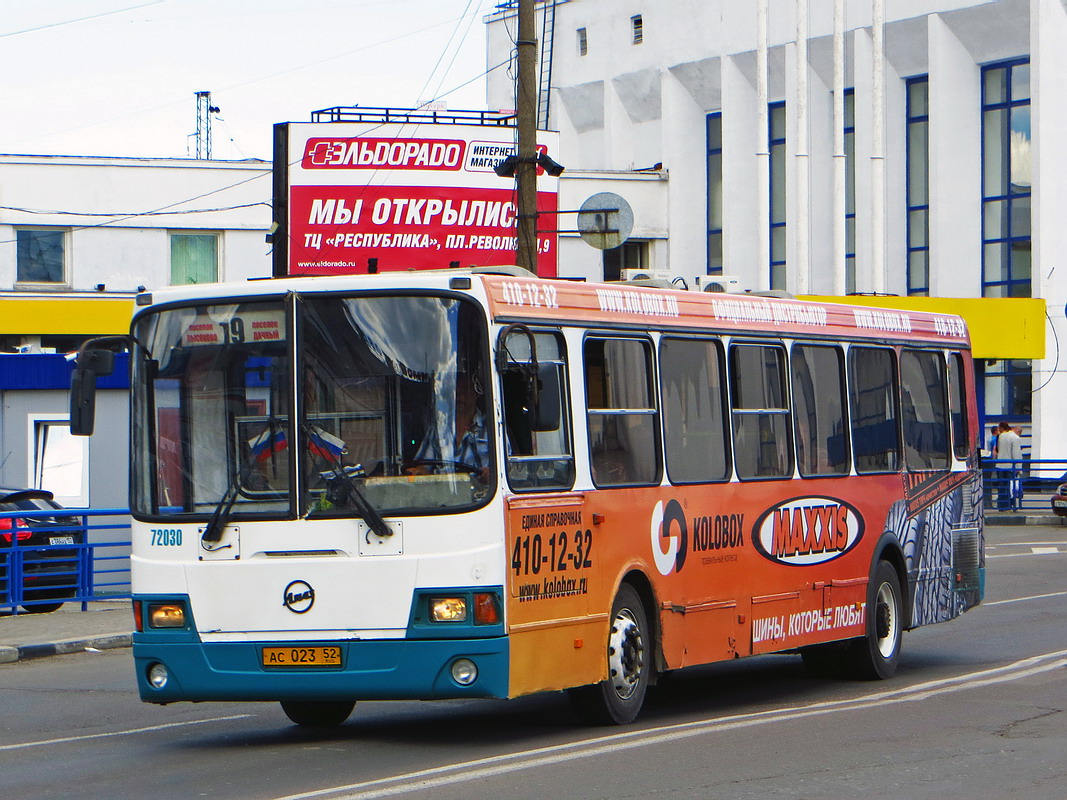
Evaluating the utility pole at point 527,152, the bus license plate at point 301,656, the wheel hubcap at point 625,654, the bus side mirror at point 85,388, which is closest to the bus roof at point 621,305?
the bus side mirror at point 85,388

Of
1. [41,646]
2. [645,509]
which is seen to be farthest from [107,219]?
[645,509]

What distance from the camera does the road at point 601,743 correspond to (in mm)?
8405

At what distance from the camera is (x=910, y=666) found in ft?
46.6

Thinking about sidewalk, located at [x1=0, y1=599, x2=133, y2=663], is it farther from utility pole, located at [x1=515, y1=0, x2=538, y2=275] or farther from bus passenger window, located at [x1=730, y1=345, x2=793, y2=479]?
bus passenger window, located at [x1=730, y1=345, x2=793, y2=479]

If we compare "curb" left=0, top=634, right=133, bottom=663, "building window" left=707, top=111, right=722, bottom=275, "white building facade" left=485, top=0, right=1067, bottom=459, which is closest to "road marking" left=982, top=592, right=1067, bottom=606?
"curb" left=0, top=634, right=133, bottom=663

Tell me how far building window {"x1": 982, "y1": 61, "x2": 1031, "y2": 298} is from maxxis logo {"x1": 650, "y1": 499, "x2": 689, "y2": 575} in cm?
3503

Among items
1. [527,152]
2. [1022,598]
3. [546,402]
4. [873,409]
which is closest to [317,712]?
[546,402]

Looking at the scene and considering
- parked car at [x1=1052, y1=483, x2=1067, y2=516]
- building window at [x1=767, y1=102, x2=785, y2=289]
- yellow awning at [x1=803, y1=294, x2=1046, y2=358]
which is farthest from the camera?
building window at [x1=767, y1=102, x2=785, y2=289]

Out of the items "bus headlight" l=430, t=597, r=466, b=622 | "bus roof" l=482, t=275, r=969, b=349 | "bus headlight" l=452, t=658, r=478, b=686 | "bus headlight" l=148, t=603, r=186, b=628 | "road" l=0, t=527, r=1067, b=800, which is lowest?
"road" l=0, t=527, r=1067, b=800

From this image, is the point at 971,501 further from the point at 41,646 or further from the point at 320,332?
the point at 41,646

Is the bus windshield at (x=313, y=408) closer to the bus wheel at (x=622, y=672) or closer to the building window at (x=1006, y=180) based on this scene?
the bus wheel at (x=622, y=672)

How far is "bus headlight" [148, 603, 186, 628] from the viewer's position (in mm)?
9805

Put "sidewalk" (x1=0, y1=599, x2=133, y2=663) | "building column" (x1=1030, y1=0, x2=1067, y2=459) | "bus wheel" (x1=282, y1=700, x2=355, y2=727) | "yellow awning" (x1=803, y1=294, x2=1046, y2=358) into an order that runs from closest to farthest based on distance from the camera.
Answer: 1. "bus wheel" (x1=282, y1=700, x2=355, y2=727)
2. "sidewalk" (x1=0, y1=599, x2=133, y2=663)
3. "yellow awning" (x1=803, y1=294, x2=1046, y2=358)
4. "building column" (x1=1030, y1=0, x2=1067, y2=459)

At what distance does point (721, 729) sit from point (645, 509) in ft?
4.54
